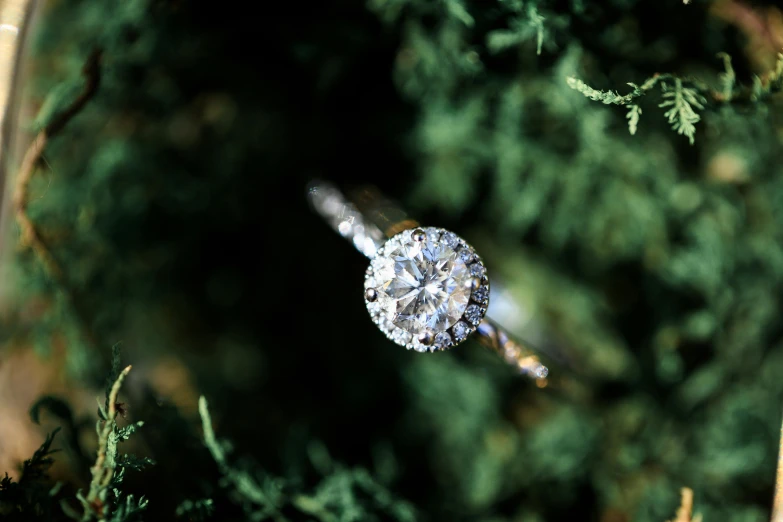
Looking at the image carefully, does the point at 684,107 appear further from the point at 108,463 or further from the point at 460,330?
the point at 108,463

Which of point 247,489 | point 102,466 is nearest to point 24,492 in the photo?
point 102,466

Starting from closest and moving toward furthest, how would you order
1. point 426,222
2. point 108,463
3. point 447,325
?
point 108,463 → point 447,325 → point 426,222

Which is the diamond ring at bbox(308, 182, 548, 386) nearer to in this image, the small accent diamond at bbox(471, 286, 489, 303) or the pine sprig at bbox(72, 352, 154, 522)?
the small accent diamond at bbox(471, 286, 489, 303)

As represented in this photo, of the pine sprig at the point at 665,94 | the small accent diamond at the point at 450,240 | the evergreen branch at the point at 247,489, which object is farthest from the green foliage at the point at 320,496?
the pine sprig at the point at 665,94

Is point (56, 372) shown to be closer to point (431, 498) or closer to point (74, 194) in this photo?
point (74, 194)

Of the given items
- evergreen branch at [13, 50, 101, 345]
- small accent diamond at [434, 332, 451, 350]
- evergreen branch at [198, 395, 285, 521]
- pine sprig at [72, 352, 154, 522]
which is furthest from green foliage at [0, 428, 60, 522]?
small accent diamond at [434, 332, 451, 350]

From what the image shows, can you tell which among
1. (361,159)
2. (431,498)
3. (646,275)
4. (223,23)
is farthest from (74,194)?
(646,275)
